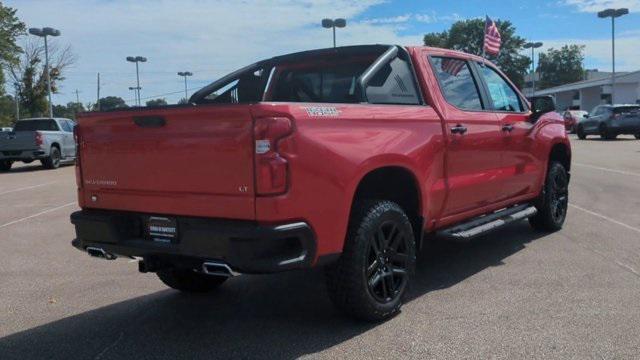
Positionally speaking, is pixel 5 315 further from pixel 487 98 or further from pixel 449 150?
pixel 487 98

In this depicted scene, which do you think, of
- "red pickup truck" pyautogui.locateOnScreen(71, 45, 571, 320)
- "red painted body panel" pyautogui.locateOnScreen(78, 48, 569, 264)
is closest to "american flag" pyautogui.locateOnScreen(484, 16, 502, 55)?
"red pickup truck" pyautogui.locateOnScreen(71, 45, 571, 320)

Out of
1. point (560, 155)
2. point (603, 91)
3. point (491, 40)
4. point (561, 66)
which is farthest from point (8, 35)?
point (561, 66)

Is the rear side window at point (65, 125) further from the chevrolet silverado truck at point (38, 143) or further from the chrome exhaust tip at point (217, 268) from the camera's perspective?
the chrome exhaust tip at point (217, 268)

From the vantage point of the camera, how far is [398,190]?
16.0 ft

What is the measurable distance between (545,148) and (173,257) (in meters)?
4.52

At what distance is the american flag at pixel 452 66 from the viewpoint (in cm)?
559

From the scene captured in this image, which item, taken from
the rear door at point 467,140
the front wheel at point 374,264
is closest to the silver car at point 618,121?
the rear door at point 467,140

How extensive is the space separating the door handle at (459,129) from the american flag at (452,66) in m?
0.61

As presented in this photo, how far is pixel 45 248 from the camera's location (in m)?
7.43

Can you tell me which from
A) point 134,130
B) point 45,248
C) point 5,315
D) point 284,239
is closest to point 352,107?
point 284,239

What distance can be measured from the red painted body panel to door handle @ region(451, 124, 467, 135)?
0.04m

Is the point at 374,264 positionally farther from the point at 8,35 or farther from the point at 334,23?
the point at 8,35

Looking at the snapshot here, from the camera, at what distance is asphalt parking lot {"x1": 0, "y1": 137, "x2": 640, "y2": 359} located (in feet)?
13.1

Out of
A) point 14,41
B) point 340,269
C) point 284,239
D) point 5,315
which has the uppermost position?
point 14,41
